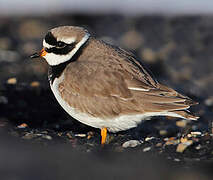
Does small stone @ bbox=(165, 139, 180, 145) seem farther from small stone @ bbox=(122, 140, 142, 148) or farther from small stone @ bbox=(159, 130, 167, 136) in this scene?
small stone @ bbox=(159, 130, 167, 136)

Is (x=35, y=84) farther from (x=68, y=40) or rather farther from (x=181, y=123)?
(x=181, y=123)

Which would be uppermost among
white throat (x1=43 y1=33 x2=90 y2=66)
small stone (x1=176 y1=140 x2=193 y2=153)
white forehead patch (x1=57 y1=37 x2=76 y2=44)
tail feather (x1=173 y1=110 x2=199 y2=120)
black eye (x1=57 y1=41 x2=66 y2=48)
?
white forehead patch (x1=57 y1=37 x2=76 y2=44)

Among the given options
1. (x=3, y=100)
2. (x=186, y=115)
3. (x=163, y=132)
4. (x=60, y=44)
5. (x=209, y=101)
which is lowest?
(x=163, y=132)

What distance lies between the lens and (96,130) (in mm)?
6723

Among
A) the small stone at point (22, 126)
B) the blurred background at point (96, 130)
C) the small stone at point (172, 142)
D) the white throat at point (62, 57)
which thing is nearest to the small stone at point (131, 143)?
the blurred background at point (96, 130)

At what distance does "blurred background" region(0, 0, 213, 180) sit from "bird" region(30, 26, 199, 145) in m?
0.38

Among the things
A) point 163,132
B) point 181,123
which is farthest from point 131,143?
point 181,123

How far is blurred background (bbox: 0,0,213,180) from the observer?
16.0ft

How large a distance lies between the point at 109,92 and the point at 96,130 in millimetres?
1306

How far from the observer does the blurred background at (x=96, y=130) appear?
4.88 metres

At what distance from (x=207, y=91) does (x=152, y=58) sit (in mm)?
1549

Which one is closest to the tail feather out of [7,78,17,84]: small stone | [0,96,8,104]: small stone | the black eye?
the black eye

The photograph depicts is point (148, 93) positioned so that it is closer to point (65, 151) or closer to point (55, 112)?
point (65, 151)

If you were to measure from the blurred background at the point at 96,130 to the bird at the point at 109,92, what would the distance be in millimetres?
384
